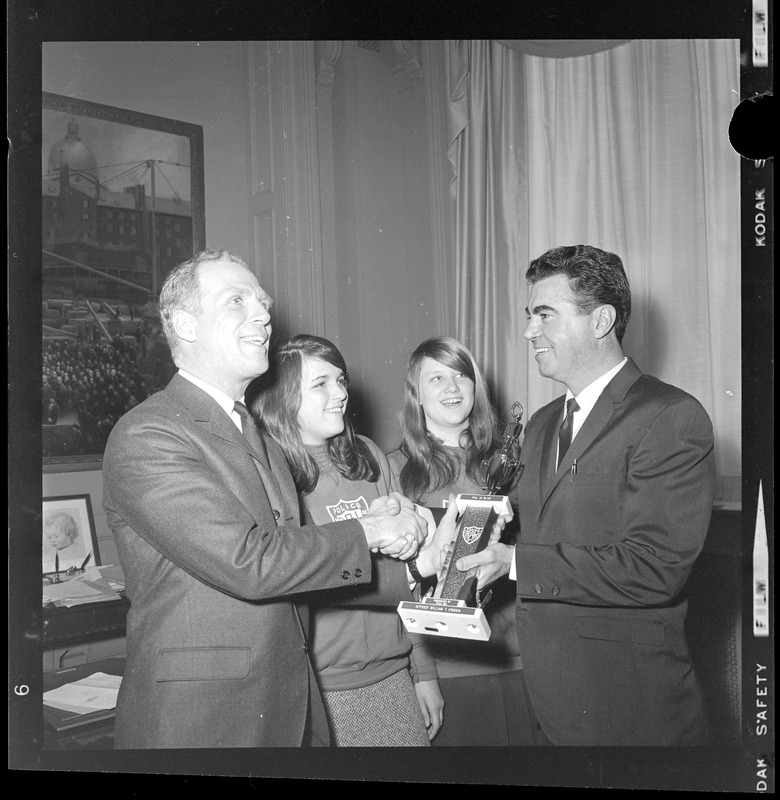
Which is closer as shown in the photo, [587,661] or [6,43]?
[587,661]

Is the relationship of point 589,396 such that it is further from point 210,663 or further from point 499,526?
point 210,663

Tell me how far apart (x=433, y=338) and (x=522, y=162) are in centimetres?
55

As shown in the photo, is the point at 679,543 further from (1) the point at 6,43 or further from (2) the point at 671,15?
(1) the point at 6,43

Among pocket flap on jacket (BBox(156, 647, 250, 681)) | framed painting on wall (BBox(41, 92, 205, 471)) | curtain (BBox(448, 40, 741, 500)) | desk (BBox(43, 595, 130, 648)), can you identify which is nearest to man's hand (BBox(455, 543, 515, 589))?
curtain (BBox(448, 40, 741, 500))

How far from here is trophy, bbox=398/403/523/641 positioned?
1921 millimetres

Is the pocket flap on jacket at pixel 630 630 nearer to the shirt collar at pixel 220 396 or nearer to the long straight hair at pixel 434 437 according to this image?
the long straight hair at pixel 434 437

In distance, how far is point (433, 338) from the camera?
6.94 ft

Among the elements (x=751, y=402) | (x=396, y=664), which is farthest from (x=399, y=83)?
(x=396, y=664)

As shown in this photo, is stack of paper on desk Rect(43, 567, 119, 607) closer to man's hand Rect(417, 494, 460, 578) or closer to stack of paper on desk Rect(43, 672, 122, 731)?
stack of paper on desk Rect(43, 672, 122, 731)

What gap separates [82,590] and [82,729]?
0.37 metres

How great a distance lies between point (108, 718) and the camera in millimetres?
2092

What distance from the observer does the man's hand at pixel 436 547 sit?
2.06 meters

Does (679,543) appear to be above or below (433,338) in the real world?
below

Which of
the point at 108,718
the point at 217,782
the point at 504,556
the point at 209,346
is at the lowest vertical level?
the point at 217,782
